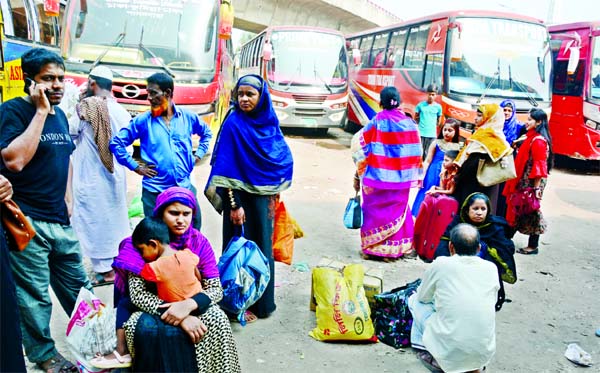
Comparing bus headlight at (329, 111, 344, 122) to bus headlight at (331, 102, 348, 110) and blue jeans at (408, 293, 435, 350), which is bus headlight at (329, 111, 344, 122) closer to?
bus headlight at (331, 102, 348, 110)

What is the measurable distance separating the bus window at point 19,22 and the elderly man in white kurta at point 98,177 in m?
3.90

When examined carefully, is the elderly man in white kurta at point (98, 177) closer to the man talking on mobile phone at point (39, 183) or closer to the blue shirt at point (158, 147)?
the blue shirt at point (158, 147)

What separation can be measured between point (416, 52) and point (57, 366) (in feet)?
36.2

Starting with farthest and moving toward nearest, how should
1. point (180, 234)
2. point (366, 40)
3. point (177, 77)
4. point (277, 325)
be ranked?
point (366, 40), point (177, 77), point (277, 325), point (180, 234)

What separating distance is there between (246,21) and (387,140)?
19165 millimetres

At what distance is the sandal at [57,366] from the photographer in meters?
2.88

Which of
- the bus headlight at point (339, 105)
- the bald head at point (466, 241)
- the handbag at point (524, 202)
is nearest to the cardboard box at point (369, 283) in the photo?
the bald head at point (466, 241)

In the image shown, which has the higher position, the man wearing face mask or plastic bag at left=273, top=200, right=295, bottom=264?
the man wearing face mask

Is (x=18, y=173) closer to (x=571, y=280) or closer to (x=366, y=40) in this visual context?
(x=571, y=280)

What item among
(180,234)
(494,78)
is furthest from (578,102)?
(180,234)

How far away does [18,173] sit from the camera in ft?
8.82

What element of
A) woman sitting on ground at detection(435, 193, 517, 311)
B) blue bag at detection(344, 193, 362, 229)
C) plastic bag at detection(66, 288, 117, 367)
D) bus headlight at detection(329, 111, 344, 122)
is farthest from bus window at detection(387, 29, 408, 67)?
plastic bag at detection(66, 288, 117, 367)

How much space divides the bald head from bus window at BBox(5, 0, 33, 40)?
21.0 ft

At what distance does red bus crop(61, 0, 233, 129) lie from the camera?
26.7 feet
